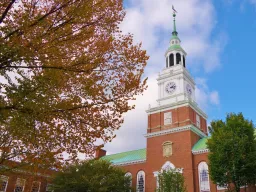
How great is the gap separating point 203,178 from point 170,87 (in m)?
14.5

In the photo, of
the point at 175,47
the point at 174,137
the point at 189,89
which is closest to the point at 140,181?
the point at 174,137

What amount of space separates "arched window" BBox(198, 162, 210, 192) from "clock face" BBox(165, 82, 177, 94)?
475 inches

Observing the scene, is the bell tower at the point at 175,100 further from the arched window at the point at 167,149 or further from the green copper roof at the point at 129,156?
the green copper roof at the point at 129,156

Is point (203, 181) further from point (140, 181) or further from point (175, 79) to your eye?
point (175, 79)

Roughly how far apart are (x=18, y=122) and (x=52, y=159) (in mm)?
2564

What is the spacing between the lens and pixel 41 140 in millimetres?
8797

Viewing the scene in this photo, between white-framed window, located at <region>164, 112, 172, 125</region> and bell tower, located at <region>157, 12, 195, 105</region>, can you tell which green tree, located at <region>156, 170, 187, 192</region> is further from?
bell tower, located at <region>157, 12, 195, 105</region>

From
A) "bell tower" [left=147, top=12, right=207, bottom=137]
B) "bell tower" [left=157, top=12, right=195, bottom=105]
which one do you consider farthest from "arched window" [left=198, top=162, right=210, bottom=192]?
"bell tower" [left=157, top=12, right=195, bottom=105]

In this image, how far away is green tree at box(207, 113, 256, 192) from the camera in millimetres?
24281

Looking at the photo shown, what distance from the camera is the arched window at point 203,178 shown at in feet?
104

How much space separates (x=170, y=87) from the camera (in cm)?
4088

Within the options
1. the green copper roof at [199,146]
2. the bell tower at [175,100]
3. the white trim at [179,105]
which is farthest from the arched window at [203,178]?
the white trim at [179,105]

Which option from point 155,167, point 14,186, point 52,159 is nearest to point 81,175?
point 155,167

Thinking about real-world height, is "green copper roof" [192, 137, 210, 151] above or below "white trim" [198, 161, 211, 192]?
above
